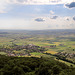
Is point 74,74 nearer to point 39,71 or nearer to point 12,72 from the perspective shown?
point 39,71

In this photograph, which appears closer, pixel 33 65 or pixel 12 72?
pixel 12 72

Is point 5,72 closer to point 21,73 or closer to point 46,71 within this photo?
point 21,73

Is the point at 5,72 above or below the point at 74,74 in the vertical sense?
above

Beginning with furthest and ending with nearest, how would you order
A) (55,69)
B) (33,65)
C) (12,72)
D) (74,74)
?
(33,65) < (55,69) < (74,74) < (12,72)

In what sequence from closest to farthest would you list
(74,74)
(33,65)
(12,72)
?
(12,72) < (74,74) < (33,65)

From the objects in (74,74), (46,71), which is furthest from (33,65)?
(74,74)

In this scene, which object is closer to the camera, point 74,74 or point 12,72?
point 12,72

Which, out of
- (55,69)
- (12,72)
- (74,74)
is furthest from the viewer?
(55,69)

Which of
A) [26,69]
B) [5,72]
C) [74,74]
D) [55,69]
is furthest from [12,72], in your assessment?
[74,74]

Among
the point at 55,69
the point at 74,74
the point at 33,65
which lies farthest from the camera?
the point at 33,65
